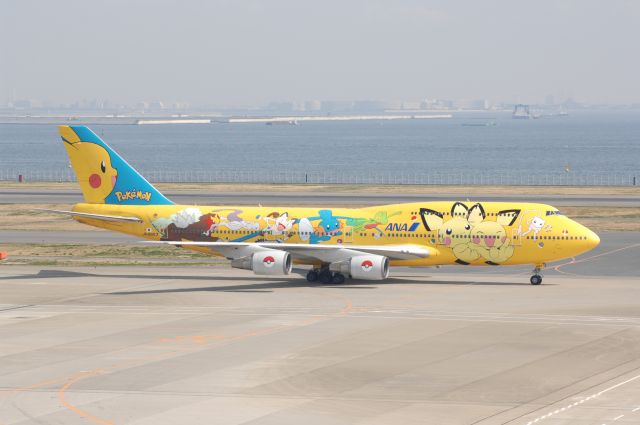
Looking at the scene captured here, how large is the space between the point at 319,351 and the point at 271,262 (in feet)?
63.0

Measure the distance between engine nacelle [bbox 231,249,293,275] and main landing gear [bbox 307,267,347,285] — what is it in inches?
102

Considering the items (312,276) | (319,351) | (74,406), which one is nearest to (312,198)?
(312,276)

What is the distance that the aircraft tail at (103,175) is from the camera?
69.9 meters

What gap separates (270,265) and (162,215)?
9157 mm

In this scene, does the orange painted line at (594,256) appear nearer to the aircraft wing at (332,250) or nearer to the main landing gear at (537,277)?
the main landing gear at (537,277)

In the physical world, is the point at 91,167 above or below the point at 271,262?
above

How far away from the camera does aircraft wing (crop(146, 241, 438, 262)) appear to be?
64.1m

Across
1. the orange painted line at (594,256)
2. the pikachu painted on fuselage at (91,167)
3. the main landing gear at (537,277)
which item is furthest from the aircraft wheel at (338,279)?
the pikachu painted on fuselage at (91,167)

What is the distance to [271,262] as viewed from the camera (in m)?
63.2

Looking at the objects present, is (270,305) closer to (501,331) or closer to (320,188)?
(501,331)

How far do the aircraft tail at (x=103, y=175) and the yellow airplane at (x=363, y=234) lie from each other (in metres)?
0.68

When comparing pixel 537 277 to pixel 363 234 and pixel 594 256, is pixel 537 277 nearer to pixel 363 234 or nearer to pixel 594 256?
pixel 363 234

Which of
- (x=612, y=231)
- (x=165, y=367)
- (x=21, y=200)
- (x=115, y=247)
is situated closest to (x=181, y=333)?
(x=165, y=367)

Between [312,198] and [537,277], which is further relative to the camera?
[312,198]
